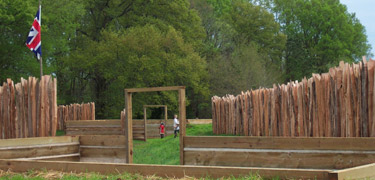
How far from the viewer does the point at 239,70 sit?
4253 cm

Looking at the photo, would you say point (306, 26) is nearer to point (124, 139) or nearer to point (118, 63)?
point (118, 63)

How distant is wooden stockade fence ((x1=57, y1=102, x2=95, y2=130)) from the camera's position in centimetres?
2564

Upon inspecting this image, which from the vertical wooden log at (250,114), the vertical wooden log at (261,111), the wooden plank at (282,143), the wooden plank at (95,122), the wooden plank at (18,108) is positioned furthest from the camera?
the wooden plank at (95,122)

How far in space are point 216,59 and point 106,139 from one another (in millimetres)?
31538

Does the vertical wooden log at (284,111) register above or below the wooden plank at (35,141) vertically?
above

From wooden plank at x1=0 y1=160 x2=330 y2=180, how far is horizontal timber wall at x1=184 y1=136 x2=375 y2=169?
2246mm

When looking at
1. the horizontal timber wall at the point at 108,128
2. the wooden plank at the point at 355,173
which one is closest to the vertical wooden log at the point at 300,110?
the wooden plank at the point at 355,173

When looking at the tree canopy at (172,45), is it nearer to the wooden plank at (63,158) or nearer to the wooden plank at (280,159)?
the wooden plank at (63,158)

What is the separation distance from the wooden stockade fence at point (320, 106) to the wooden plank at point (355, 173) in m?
4.66

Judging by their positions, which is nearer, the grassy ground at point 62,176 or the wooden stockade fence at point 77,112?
the grassy ground at point 62,176

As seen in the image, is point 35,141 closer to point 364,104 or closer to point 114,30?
point 364,104

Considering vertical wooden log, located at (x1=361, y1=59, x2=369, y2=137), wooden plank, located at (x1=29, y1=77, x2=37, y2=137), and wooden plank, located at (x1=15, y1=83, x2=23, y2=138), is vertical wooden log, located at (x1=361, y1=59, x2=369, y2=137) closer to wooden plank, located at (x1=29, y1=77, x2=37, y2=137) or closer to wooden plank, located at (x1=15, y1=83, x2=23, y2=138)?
wooden plank, located at (x1=29, y1=77, x2=37, y2=137)

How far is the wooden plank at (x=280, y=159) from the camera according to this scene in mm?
8813

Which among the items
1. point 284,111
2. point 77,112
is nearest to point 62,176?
point 284,111
